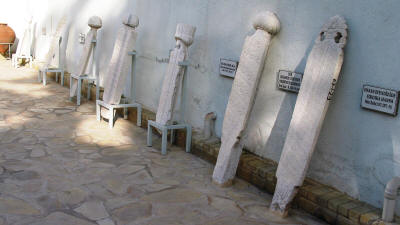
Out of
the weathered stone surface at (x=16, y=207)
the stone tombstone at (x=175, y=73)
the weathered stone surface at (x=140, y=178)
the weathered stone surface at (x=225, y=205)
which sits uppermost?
the stone tombstone at (x=175, y=73)

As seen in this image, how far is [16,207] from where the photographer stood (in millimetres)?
3141

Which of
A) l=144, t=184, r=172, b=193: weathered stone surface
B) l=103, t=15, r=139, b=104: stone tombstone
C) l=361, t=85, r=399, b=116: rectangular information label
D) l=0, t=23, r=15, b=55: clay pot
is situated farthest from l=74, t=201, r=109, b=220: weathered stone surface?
l=0, t=23, r=15, b=55: clay pot

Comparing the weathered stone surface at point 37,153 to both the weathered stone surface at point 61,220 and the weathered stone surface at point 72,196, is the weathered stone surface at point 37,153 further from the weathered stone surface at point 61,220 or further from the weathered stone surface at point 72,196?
the weathered stone surface at point 61,220

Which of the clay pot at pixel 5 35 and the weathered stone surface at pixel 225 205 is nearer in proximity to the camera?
the weathered stone surface at pixel 225 205

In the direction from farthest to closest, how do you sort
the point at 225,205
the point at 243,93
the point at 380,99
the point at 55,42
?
the point at 55,42 < the point at 243,93 < the point at 225,205 < the point at 380,99

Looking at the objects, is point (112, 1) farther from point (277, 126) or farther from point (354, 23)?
point (354, 23)

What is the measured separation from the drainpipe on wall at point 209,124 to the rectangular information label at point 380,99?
5.96 feet

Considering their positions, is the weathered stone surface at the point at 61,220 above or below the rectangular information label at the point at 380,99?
below

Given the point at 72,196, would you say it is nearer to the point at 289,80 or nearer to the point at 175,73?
the point at 175,73

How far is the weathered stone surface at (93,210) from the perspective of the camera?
3.07 metres

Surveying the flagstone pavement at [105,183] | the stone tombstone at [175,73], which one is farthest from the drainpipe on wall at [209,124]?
the stone tombstone at [175,73]

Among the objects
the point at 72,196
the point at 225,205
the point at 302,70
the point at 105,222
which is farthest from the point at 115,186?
the point at 302,70

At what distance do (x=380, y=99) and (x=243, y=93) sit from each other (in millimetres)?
1178

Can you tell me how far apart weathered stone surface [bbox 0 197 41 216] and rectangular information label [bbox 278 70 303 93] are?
85.2 inches
